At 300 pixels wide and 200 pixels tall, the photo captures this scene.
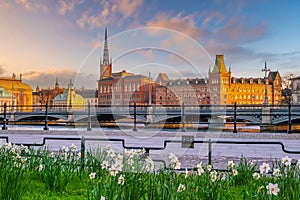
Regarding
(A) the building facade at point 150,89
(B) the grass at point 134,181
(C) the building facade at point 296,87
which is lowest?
(B) the grass at point 134,181

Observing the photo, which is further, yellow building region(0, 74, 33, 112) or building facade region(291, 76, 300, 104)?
yellow building region(0, 74, 33, 112)

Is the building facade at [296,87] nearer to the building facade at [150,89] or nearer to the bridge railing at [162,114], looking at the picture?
the bridge railing at [162,114]

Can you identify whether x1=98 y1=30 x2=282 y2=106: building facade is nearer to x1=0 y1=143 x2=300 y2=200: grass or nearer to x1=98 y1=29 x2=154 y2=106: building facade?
x1=98 y1=29 x2=154 y2=106: building facade

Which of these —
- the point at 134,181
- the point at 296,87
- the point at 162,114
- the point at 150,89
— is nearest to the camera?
the point at 134,181

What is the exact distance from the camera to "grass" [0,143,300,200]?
9.38ft

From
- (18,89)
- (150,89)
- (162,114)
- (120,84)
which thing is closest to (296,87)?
(162,114)

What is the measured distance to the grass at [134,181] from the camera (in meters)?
2.86

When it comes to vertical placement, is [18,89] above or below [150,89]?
above

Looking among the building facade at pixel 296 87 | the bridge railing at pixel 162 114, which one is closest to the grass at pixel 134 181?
the bridge railing at pixel 162 114

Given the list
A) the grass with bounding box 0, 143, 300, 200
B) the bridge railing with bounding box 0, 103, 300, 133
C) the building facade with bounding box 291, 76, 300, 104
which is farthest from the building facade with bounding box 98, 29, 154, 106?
the building facade with bounding box 291, 76, 300, 104

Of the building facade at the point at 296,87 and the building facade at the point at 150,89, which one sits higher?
the building facade at the point at 296,87

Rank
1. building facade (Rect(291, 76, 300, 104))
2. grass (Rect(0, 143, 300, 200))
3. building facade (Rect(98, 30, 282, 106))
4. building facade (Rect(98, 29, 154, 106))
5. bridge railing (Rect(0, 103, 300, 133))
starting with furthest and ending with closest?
building facade (Rect(291, 76, 300, 104)) < bridge railing (Rect(0, 103, 300, 133)) < building facade (Rect(98, 30, 282, 106)) < building facade (Rect(98, 29, 154, 106)) < grass (Rect(0, 143, 300, 200))

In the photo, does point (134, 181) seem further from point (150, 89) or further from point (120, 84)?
point (150, 89)

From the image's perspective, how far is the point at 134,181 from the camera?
313 cm
